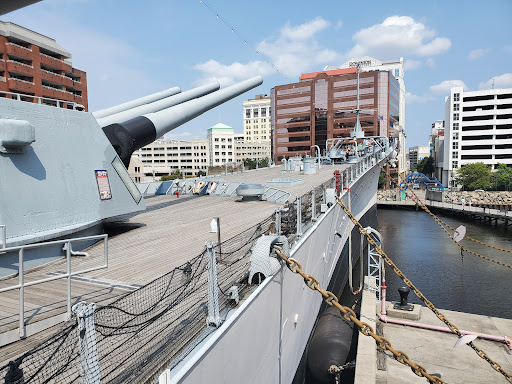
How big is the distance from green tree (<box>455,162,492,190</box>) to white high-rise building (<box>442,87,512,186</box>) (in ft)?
20.4

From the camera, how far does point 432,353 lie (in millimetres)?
8945

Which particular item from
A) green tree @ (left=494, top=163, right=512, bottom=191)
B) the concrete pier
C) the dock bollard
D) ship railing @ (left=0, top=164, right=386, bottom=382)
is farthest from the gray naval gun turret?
green tree @ (left=494, top=163, right=512, bottom=191)

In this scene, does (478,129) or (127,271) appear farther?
(478,129)

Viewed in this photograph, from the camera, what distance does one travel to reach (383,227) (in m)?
34.1

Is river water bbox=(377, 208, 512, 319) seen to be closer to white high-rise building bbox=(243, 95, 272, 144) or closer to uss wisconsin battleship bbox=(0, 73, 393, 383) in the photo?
uss wisconsin battleship bbox=(0, 73, 393, 383)

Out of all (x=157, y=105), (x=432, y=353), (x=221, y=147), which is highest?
(x=221, y=147)

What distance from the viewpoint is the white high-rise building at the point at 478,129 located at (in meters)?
59.8

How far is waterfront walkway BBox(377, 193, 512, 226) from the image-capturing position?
115 feet

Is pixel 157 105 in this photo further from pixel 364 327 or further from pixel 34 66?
pixel 34 66

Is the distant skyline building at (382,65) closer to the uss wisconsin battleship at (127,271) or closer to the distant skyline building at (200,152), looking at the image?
the distant skyline building at (200,152)

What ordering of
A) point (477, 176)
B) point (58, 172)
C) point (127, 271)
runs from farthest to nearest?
point (477, 176) → point (58, 172) → point (127, 271)

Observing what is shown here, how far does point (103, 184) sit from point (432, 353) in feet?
28.4

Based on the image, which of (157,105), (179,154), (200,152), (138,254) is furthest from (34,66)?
(179,154)

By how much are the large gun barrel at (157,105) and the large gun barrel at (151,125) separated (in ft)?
1.62
